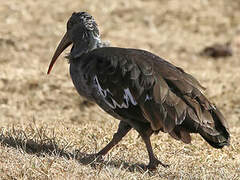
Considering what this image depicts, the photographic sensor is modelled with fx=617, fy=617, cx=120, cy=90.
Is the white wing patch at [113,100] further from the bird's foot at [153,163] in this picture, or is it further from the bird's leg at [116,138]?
the bird's foot at [153,163]

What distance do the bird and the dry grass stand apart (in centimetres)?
38

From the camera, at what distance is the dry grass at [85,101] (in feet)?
17.6

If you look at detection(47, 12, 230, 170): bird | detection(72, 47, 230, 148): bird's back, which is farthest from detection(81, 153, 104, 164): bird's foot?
detection(72, 47, 230, 148): bird's back

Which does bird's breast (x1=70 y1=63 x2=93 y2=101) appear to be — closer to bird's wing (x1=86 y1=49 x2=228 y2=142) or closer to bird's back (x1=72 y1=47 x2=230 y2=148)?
bird's back (x1=72 y1=47 x2=230 y2=148)

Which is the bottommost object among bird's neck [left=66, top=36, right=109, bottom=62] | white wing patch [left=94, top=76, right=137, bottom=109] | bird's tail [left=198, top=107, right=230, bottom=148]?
bird's tail [left=198, top=107, right=230, bottom=148]

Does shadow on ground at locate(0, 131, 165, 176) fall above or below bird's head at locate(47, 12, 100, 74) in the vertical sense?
below

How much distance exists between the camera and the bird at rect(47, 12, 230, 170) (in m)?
5.27

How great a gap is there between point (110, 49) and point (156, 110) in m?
0.87

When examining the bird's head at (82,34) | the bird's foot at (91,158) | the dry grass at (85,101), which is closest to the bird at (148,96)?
the bird's foot at (91,158)

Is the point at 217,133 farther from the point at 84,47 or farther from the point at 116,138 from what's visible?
the point at 84,47

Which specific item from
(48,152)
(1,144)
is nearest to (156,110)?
(48,152)

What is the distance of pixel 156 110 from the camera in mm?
5281

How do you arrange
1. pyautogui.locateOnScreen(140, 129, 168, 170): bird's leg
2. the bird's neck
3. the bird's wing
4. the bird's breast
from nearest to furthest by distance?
the bird's wing < pyautogui.locateOnScreen(140, 129, 168, 170): bird's leg < the bird's breast < the bird's neck

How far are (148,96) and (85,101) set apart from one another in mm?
4798
